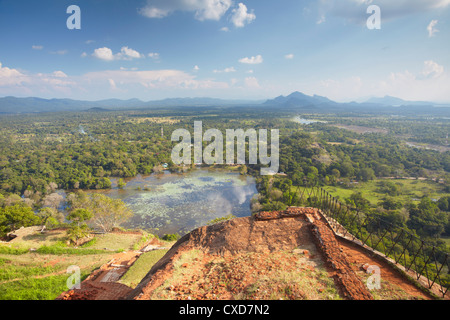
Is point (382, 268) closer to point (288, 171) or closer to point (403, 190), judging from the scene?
point (288, 171)

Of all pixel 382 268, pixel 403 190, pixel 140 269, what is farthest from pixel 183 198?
pixel 403 190

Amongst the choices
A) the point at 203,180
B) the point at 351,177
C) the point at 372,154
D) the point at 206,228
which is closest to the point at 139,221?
the point at 203,180

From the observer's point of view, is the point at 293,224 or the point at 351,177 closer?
the point at 293,224

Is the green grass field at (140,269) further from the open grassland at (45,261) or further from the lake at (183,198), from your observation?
the lake at (183,198)

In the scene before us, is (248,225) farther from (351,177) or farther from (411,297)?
(351,177)

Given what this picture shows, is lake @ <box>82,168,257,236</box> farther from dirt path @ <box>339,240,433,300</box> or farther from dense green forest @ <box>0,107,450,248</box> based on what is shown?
dirt path @ <box>339,240,433,300</box>

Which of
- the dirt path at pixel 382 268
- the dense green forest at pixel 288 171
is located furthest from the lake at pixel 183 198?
the dirt path at pixel 382 268

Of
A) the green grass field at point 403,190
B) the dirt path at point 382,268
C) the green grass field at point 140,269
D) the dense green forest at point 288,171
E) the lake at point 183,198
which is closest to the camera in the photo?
the dirt path at point 382,268

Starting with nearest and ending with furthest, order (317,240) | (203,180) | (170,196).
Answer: (317,240) → (170,196) → (203,180)
